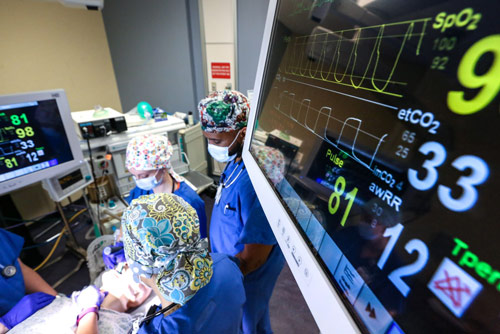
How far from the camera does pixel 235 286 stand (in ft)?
2.86

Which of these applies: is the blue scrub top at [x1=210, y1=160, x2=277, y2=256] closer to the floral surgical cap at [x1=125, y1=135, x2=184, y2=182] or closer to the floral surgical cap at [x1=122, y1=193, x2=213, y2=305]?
the floral surgical cap at [x1=122, y1=193, x2=213, y2=305]

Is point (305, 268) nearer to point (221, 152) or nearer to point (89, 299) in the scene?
point (221, 152)

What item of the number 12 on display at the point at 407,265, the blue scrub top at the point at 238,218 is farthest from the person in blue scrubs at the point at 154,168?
the number 12 on display at the point at 407,265

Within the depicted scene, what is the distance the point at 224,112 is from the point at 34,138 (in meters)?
1.41

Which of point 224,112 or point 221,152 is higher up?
point 224,112

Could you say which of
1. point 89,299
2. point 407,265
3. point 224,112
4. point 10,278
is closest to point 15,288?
point 10,278

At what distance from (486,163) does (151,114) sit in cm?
260

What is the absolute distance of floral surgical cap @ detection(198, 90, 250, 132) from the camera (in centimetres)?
117

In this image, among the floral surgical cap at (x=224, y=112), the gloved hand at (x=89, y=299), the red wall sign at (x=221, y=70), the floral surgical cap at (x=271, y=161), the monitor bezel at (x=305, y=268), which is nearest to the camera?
the monitor bezel at (x=305, y=268)

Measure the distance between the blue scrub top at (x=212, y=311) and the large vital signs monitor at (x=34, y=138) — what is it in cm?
148

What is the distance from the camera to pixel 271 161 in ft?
2.38

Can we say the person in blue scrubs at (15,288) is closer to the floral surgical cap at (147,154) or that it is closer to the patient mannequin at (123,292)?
the patient mannequin at (123,292)

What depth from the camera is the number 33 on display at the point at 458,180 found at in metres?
0.21

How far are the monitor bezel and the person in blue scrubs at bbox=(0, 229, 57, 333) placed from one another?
130cm
